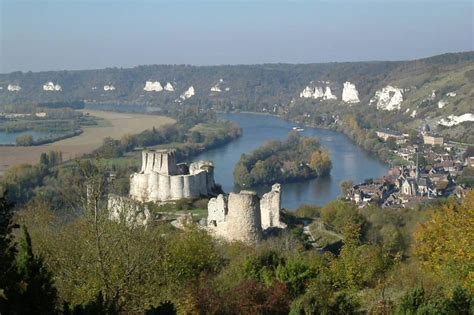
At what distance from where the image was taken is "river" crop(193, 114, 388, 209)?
41.1 m

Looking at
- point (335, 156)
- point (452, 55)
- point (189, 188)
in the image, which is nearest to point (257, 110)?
point (452, 55)

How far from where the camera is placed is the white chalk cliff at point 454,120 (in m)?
68.6

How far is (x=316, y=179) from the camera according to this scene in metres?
47.2

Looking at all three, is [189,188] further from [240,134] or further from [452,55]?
[452,55]

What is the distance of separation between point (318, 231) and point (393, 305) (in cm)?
1127

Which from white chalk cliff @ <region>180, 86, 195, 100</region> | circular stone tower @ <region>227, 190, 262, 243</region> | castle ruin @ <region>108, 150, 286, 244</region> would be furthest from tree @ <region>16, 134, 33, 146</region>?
white chalk cliff @ <region>180, 86, 195, 100</region>

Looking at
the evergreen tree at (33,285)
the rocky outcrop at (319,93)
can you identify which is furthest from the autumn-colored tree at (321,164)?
the rocky outcrop at (319,93)

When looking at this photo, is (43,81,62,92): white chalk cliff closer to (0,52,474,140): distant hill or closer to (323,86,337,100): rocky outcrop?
(0,52,474,140): distant hill

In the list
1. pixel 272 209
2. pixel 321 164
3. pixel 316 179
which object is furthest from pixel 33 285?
pixel 321 164

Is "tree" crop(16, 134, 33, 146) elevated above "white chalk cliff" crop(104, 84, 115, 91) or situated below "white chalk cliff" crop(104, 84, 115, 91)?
below

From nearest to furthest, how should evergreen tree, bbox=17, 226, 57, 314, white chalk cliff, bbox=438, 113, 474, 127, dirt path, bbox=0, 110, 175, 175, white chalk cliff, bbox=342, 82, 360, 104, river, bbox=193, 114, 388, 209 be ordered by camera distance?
evergreen tree, bbox=17, 226, 57, 314 → river, bbox=193, 114, 388, 209 → dirt path, bbox=0, 110, 175, 175 → white chalk cliff, bbox=438, 113, 474, 127 → white chalk cliff, bbox=342, 82, 360, 104

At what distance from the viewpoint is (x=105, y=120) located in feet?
273

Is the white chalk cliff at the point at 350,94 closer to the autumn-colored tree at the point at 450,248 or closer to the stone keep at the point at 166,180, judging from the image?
the stone keep at the point at 166,180

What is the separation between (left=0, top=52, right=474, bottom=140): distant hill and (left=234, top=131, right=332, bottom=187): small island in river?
20.3m
